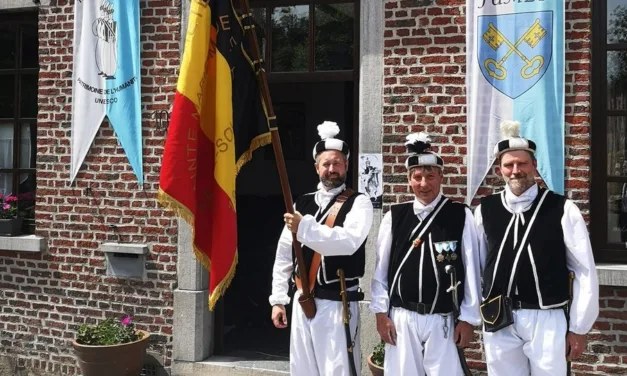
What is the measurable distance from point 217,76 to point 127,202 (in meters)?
2.61

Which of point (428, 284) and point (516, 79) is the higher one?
point (516, 79)

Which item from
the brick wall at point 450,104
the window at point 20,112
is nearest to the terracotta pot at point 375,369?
the brick wall at point 450,104

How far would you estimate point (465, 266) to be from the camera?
12.1 feet

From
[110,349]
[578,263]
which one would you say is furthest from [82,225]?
[578,263]

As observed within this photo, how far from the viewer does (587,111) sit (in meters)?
4.92

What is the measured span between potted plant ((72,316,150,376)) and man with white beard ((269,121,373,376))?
2.25 metres

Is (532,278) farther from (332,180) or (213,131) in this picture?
(213,131)

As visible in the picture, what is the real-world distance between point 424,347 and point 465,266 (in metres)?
0.52

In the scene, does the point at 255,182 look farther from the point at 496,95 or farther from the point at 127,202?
the point at 496,95

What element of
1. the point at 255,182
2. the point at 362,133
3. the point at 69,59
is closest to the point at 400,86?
the point at 362,133

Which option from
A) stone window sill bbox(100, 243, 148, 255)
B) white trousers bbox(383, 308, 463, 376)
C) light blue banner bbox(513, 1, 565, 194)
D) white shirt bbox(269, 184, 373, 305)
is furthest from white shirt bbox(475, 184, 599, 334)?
stone window sill bbox(100, 243, 148, 255)

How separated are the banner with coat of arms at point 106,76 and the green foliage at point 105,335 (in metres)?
1.35

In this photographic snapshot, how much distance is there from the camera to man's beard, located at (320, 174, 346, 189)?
3.97m

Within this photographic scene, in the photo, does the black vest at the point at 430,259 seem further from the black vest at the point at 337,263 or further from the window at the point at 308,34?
the window at the point at 308,34
